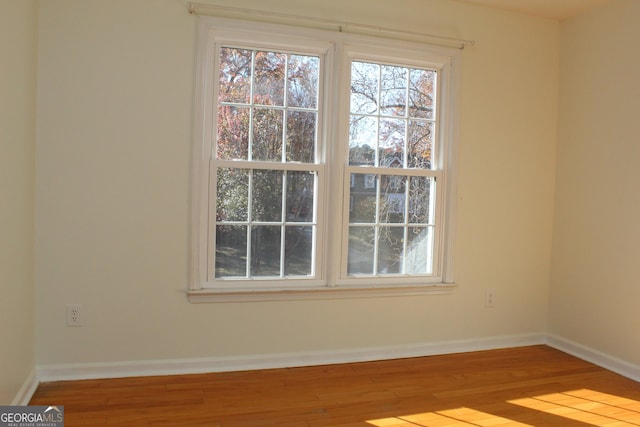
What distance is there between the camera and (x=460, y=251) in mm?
3525

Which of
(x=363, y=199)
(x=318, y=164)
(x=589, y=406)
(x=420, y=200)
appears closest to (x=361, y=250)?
(x=363, y=199)

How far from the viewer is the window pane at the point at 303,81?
3.14 metres

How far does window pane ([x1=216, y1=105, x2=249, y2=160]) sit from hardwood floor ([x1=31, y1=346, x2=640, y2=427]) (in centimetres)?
138

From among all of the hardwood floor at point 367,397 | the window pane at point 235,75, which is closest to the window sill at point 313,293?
the hardwood floor at point 367,397

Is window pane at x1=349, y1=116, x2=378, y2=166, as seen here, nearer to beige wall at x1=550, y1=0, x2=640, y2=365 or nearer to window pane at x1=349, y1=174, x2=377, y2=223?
window pane at x1=349, y1=174, x2=377, y2=223

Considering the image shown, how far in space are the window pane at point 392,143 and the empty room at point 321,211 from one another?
0.09ft

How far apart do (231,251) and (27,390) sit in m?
1.31

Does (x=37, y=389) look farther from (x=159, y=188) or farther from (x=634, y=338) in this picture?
(x=634, y=338)

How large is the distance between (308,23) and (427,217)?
1563 millimetres

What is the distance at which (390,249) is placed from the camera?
3.42 meters

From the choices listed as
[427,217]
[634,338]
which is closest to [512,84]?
[427,217]

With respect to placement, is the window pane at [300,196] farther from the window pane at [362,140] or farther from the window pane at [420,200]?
the window pane at [420,200]

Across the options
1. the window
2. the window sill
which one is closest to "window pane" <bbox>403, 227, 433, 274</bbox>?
the window

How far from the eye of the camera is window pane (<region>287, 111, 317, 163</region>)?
10.4ft
